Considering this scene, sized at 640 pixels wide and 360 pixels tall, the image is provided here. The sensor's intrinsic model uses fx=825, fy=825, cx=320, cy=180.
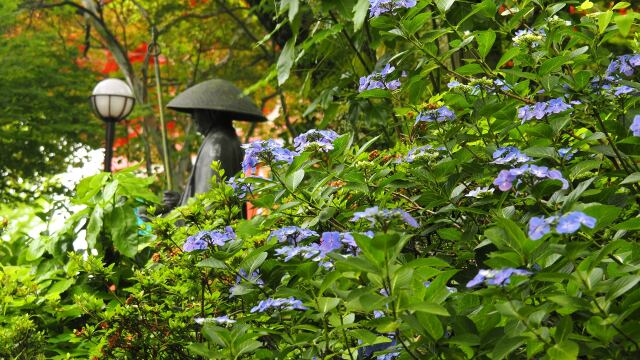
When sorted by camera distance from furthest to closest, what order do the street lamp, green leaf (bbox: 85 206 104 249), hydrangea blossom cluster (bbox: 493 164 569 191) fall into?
the street lamp
green leaf (bbox: 85 206 104 249)
hydrangea blossom cluster (bbox: 493 164 569 191)

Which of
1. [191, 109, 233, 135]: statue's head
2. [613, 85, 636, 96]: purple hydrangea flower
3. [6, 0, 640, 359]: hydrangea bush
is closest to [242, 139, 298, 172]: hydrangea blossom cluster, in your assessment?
[6, 0, 640, 359]: hydrangea bush

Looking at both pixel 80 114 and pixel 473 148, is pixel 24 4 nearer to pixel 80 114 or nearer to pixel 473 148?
pixel 80 114

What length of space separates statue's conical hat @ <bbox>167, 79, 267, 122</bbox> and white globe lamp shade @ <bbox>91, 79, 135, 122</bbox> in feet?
14.8

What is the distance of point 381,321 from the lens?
1580mm

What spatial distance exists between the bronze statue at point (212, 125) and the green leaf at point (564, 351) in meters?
4.17

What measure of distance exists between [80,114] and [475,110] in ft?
44.8

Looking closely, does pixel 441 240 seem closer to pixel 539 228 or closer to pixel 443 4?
pixel 443 4

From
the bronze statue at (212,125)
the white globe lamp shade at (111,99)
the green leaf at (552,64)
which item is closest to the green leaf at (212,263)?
the green leaf at (552,64)

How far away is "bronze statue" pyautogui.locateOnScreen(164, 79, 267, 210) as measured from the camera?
5.59m

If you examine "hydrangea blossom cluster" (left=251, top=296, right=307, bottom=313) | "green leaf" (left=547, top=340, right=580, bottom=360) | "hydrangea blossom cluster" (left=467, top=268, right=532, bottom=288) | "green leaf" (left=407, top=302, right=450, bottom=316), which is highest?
"hydrangea blossom cluster" (left=467, top=268, right=532, bottom=288)

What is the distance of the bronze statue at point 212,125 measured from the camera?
5.59 meters

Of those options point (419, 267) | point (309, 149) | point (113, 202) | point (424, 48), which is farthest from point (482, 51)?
point (113, 202)

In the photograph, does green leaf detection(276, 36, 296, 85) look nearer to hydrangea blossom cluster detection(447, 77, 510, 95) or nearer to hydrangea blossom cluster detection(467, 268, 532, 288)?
hydrangea blossom cluster detection(447, 77, 510, 95)

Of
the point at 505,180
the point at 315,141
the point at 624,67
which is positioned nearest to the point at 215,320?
the point at 315,141
